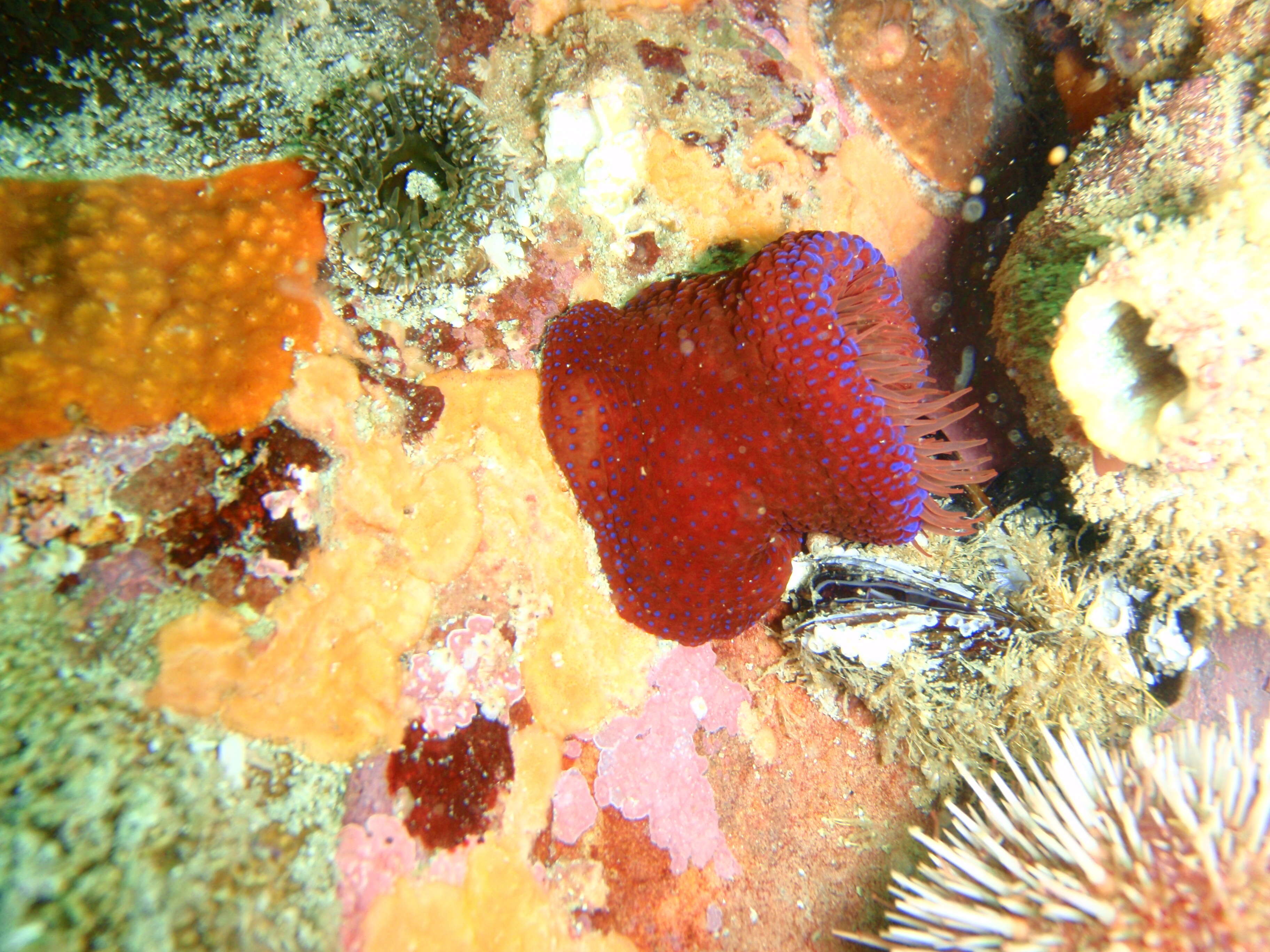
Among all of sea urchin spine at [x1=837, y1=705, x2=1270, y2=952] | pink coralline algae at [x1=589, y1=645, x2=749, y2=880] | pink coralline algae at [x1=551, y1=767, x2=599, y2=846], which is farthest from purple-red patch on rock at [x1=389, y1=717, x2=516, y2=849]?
sea urchin spine at [x1=837, y1=705, x2=1270, y2=952]

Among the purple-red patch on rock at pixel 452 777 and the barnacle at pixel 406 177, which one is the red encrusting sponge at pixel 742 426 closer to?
the barnacle at pixel 406 177

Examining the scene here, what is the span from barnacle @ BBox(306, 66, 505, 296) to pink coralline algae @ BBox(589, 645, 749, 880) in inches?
91.3

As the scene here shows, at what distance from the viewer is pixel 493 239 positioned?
10.4 ft

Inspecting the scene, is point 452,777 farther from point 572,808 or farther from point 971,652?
point 971,652

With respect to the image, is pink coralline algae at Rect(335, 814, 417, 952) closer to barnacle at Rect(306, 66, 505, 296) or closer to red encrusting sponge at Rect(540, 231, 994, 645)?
red encrusting sponge at Rect(540, 231, 994, 645)

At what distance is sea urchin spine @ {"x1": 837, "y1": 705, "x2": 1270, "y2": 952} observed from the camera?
7.64ft

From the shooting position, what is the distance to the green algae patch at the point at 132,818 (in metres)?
1.89

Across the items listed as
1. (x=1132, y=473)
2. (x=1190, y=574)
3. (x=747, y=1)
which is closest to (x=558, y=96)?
(x=747, y=1)

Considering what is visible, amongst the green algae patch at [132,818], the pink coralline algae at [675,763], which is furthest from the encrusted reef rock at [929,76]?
the green algae patch at [132,818]

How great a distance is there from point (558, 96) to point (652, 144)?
Answer: 1.78 ft

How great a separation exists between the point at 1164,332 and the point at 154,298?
13.2 ft

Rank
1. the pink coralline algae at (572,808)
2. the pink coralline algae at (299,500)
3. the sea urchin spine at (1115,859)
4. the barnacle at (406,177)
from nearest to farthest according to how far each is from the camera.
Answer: the sea urchin spine at (1115,859) → the pink coralline algae at (299,500) → the barnacle at (406,177) → the pink coralline algae at (572,808)

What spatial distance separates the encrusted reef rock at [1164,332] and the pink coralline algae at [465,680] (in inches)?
105

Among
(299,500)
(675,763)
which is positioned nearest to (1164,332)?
(675,763)
